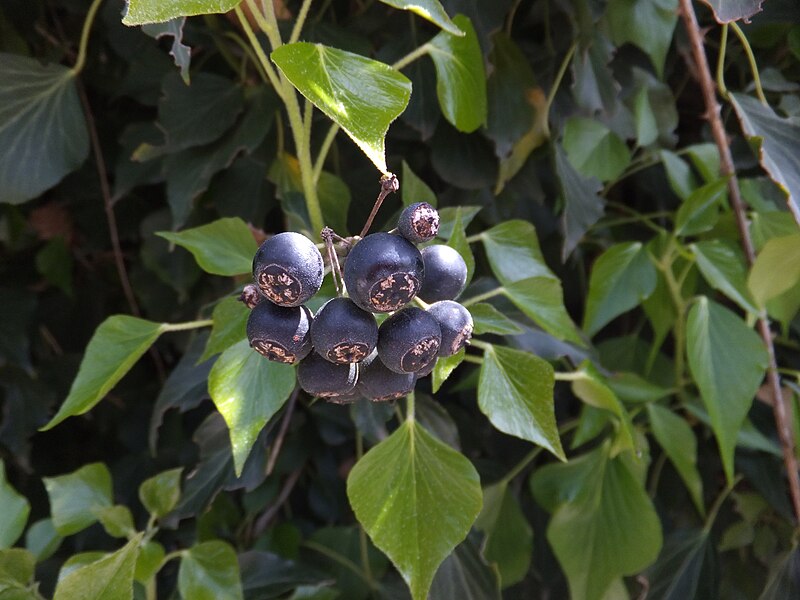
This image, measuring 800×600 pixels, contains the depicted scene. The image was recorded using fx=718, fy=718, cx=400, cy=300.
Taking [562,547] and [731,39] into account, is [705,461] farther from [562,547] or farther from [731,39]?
[731,39]

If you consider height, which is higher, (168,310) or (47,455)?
(168,310)

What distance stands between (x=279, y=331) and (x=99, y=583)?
0.21m

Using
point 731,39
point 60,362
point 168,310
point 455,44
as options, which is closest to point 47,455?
point 60,362

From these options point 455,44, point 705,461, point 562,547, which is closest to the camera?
point 455,44

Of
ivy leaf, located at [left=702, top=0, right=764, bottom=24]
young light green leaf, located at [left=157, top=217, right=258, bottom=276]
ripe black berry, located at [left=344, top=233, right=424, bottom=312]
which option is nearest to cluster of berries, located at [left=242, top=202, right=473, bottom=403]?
ripe black berry, located at [left=344, top=233, right=424, bottom=312]

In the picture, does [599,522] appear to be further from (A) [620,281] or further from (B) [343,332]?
(B) [343,332]

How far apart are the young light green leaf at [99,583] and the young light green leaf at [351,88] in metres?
0.29

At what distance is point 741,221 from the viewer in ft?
1.90

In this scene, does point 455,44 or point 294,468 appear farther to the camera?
point 294,468

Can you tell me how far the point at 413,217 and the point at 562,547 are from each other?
14.8 inches

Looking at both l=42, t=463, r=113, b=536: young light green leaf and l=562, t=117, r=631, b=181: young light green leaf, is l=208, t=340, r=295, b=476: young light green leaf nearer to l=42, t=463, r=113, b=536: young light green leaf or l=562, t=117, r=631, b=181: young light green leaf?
l=42, t=463, r=113, b=536: young light green leaf

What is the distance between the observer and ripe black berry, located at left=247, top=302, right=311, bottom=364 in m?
0.34

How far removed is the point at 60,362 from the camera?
773 millimetres

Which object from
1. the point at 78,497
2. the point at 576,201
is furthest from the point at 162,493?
the point at 576,201
